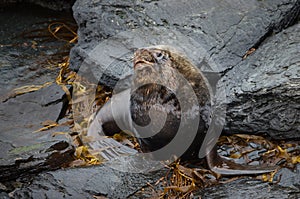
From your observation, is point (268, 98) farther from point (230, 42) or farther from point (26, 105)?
point (26, 105)

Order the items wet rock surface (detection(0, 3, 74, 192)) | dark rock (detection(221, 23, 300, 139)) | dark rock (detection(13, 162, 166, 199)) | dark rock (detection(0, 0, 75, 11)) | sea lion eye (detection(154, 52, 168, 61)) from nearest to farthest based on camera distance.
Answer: dark rock (detection(13, 162, 166, 199)) → sea lion eye (detection(154, 52, 168, 61)) → wet rock surface (detection(0, 3, 74, 192)) → dark rock (detection(221, 23, 300, 139)) → dark rock (detection(0, 0, 75, 11))

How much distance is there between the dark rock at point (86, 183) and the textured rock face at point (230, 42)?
101cm

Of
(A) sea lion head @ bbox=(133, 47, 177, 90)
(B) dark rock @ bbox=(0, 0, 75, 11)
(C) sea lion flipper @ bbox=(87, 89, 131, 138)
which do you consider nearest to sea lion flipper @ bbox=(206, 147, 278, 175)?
(A) sea lion head @ bbox=(133, 47, 177, 90)

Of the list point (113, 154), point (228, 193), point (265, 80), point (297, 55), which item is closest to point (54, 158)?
point (113, 154)

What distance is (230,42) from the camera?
5168 mm

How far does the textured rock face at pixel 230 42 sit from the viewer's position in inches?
176

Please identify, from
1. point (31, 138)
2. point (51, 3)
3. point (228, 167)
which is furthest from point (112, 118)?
point (51, 3)

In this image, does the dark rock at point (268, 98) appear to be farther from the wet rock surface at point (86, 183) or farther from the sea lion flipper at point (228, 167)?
the wet rock surface at point (86, 183)

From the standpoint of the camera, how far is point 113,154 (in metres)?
4.57

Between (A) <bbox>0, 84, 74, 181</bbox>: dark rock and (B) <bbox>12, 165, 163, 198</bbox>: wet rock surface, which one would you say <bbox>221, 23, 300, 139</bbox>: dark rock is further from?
(A) <bbox>0, 84, 74, 181</bbox>: dark rock

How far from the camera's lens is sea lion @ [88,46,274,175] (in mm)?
4027

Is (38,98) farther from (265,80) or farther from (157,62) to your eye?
(265,80)

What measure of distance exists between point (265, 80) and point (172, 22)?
136cm

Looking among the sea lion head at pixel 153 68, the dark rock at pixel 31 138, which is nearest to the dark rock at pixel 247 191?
the sea lion head at pixel 153 68
